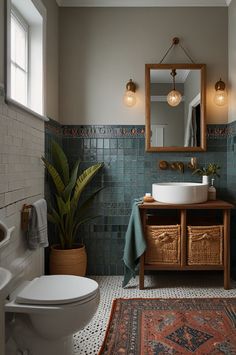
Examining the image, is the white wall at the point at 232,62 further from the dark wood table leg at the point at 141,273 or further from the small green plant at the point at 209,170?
the dark wood table leg at the point at 141,273

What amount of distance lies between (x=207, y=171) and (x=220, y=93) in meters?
0.77

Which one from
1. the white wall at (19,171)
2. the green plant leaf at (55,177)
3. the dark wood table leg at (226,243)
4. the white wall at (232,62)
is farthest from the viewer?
the white wall at (232,62)

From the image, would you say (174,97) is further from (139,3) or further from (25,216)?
(25,216)

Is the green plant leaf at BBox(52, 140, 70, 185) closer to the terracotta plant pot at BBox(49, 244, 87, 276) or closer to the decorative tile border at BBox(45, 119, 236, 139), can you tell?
the decorative tile border at BBox(45, 119, 236, 139)

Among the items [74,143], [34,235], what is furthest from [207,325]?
[74,143]

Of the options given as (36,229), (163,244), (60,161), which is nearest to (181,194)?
(163,244)

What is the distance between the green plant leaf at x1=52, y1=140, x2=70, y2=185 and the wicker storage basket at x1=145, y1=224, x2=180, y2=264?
0.88 metres

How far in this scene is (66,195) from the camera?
2914 mm

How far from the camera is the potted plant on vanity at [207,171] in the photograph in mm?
3162

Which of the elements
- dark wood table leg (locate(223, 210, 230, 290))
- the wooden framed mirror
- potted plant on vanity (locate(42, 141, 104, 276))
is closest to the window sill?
potted plant on vanity (locate(42, 141, 104, 276))

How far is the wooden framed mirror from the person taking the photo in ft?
10.6

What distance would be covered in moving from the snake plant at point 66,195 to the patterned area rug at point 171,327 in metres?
0.77

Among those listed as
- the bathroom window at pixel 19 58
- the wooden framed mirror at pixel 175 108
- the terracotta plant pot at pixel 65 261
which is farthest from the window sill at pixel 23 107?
the terracotta plant pot at pixel 65 261

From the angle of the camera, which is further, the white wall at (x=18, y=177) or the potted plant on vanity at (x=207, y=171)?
the potted plant on vanity at (x=207, y=171)
